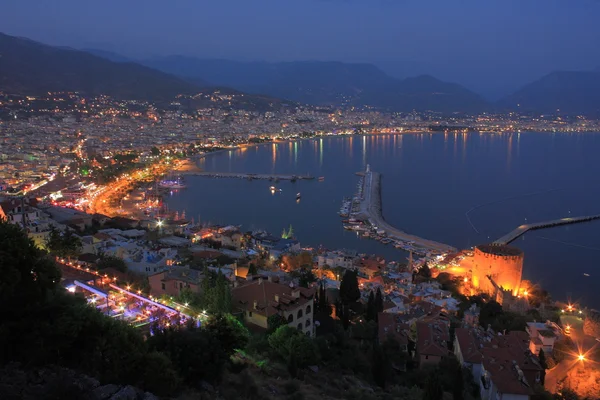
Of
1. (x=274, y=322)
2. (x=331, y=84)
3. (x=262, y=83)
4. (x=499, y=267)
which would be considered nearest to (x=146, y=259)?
(x=274, y=322)

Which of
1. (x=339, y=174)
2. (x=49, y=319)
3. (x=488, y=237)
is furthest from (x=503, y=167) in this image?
(x=49, y=319)

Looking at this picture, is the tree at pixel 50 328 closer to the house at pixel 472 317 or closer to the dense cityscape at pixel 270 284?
the dense cityscape at pixel 270 284

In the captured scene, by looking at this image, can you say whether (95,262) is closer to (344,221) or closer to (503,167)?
(344,221)

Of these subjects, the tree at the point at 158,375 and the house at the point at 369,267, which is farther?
the house at the point at 369,267

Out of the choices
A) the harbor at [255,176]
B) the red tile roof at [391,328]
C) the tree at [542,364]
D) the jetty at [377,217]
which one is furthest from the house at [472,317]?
the harbor at [255,176]

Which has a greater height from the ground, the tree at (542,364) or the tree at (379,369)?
the tree at (379,369)

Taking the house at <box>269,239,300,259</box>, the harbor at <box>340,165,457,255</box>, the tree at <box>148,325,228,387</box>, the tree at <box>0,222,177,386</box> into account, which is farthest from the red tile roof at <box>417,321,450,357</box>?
the harbor at <box>340,165,457,255</box>

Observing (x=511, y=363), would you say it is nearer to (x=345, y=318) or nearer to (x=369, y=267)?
(x=345, y=318)
